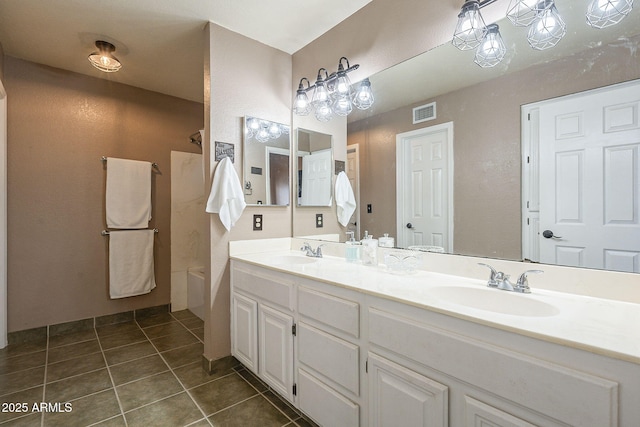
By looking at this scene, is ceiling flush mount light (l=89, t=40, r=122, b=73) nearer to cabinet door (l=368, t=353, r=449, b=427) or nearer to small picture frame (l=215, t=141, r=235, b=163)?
small picture frame (l=215, t=141, r=235, b=163)

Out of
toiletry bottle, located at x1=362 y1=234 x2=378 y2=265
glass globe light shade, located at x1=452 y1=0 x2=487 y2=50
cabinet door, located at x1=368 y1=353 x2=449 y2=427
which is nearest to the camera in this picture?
cabinet door, located at x1=368 y1=353 x2=449 y2=427

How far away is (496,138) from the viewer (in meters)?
1.41

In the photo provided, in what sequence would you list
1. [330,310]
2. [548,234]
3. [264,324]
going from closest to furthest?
[548,234]
[330,310]
[264,324]

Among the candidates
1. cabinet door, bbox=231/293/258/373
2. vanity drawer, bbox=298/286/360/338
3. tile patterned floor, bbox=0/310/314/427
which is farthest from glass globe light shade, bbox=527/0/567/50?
tile patterned floor, bbox=0/310/314/427

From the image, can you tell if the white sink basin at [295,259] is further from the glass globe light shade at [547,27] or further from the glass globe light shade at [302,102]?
the glass globe light shade at [547,27]

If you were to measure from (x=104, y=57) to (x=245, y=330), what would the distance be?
2.48 m

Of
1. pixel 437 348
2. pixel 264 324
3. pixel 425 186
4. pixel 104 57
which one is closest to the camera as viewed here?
pixel 437 348

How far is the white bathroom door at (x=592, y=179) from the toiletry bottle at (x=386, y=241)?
2.57ft

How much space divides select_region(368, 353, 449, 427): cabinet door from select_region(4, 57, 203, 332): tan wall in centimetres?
302

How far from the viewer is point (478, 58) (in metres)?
1.49

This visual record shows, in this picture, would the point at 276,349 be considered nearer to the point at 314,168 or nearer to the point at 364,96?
the point at 314,168

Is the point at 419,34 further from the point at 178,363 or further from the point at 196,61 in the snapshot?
the point at 178,363

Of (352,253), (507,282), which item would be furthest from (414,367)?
(352,253)

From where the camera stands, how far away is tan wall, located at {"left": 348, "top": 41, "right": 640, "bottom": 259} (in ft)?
3.90
